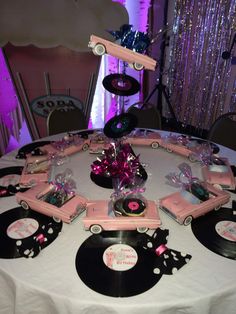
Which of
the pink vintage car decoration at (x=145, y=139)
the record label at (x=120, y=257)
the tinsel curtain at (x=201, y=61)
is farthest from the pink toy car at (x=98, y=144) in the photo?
the tinsel curtain at (x=201, y=61)

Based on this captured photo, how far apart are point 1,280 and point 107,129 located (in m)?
0.94

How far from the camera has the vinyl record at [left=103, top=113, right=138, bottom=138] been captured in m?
1.58

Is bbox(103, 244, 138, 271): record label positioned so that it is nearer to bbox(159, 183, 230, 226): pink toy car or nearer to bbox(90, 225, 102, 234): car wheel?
bbox(90, 225, 102, 234): car wheel

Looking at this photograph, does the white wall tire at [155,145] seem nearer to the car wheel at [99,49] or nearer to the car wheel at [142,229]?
the car wheel at [99,49]

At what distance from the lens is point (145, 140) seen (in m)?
2.19

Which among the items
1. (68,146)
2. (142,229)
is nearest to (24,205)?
(142,229)

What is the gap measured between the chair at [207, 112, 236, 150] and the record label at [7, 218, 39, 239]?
1.89m

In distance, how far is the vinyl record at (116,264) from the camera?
963mm

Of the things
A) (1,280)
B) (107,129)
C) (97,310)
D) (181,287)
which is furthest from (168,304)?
(107,129)

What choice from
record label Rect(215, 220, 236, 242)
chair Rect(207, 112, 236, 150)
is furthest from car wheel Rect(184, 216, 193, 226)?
chair Rect(207, 112, 236, 150)

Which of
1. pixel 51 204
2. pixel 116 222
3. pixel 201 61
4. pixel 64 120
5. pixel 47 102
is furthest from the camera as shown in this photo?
pixel 201 61

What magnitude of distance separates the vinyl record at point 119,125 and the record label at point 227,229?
0.76m

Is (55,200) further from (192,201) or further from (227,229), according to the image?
(227,229)

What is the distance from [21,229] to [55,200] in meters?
0.21
